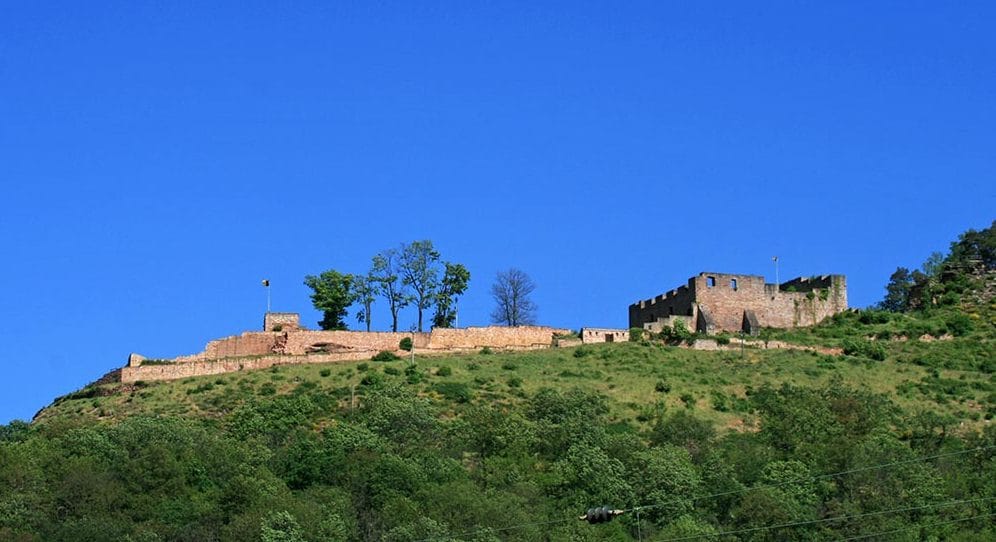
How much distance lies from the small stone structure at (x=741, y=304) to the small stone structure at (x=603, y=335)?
2295 millimetres

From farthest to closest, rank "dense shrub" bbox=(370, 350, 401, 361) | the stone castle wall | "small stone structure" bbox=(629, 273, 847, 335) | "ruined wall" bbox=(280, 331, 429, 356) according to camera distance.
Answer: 1. "small stone structure" bbox=(629, 273, 847, 335)
2. "ruined wall" bbox=(280, 331, 429, 356)
3. "dense shrub" bbox=(370, 350, 401, 361)
4. the stone castle wall

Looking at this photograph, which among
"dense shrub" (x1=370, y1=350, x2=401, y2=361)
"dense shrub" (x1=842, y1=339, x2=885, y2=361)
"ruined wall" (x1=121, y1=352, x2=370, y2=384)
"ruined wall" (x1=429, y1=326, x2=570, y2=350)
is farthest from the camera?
"dense shrub" (x1=842, y1=339, x2=885, y2=361)

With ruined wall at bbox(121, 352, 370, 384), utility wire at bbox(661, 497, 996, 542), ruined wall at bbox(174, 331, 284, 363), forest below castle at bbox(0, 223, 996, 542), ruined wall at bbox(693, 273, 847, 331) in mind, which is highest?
ruined wall at bbox(693, 273, 847, 331)

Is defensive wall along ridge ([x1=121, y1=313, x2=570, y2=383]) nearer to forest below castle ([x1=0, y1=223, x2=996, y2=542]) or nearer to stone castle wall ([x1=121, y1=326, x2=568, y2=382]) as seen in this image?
stone castle wall ([x1=121, y1=326, x2=568, y2=382])

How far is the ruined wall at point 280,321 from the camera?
104500 millimetres

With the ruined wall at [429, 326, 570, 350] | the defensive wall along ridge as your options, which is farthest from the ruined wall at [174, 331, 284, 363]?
the ruined wall at [429, 326, 570, 350]

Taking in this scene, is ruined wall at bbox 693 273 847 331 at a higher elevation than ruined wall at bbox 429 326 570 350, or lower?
higher

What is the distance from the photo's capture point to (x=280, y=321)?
104875mm

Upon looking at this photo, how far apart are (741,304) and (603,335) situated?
33.5 ft

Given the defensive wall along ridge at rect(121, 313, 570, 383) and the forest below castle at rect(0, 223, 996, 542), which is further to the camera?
the defensive wall along ridge at rect(121, 313, 570, 383)

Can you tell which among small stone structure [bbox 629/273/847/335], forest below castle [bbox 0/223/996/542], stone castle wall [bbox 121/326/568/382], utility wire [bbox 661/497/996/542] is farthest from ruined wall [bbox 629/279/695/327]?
utility wire [bbox 661/497/996/542]

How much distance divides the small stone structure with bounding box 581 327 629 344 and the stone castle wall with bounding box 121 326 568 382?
5.06ft

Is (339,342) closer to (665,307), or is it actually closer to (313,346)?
(313,346)

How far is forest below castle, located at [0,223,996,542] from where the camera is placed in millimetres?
73500
